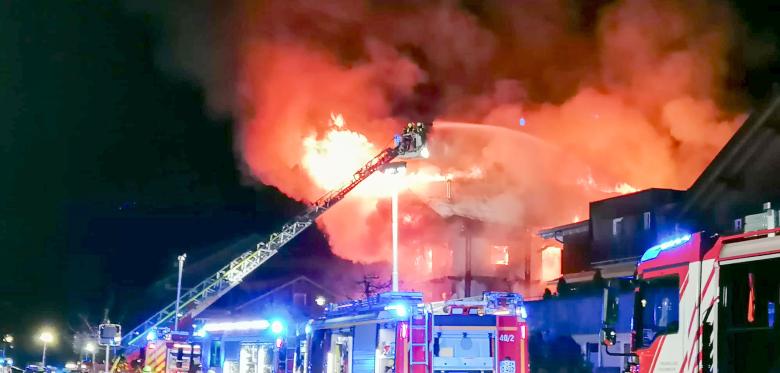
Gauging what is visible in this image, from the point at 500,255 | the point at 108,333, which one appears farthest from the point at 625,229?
the point at 108,333

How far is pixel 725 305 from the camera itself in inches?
317

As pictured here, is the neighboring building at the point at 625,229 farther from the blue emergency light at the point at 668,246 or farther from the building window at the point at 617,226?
the blue emergency light at the point at 668,246

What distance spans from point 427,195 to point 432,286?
5958 mm

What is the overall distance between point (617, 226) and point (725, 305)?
23.2m

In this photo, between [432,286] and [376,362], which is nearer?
[376,362]

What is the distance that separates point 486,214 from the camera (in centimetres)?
4547

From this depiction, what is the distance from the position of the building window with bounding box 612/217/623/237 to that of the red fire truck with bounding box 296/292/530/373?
17367mm

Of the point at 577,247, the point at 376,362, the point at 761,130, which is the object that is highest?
the point at 761,130

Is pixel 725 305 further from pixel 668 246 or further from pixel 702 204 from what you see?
pixel 702 204

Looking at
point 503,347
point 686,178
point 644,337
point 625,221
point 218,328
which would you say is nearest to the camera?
point 644,337

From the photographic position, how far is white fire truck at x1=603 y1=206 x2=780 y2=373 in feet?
25.8

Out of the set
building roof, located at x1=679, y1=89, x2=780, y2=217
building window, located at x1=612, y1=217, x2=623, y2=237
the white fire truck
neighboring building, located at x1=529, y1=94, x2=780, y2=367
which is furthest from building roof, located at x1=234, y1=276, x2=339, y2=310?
the white fire truck

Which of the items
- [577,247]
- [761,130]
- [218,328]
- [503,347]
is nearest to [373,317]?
[503,347]

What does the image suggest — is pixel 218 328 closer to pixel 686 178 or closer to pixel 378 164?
pixel 378 164
